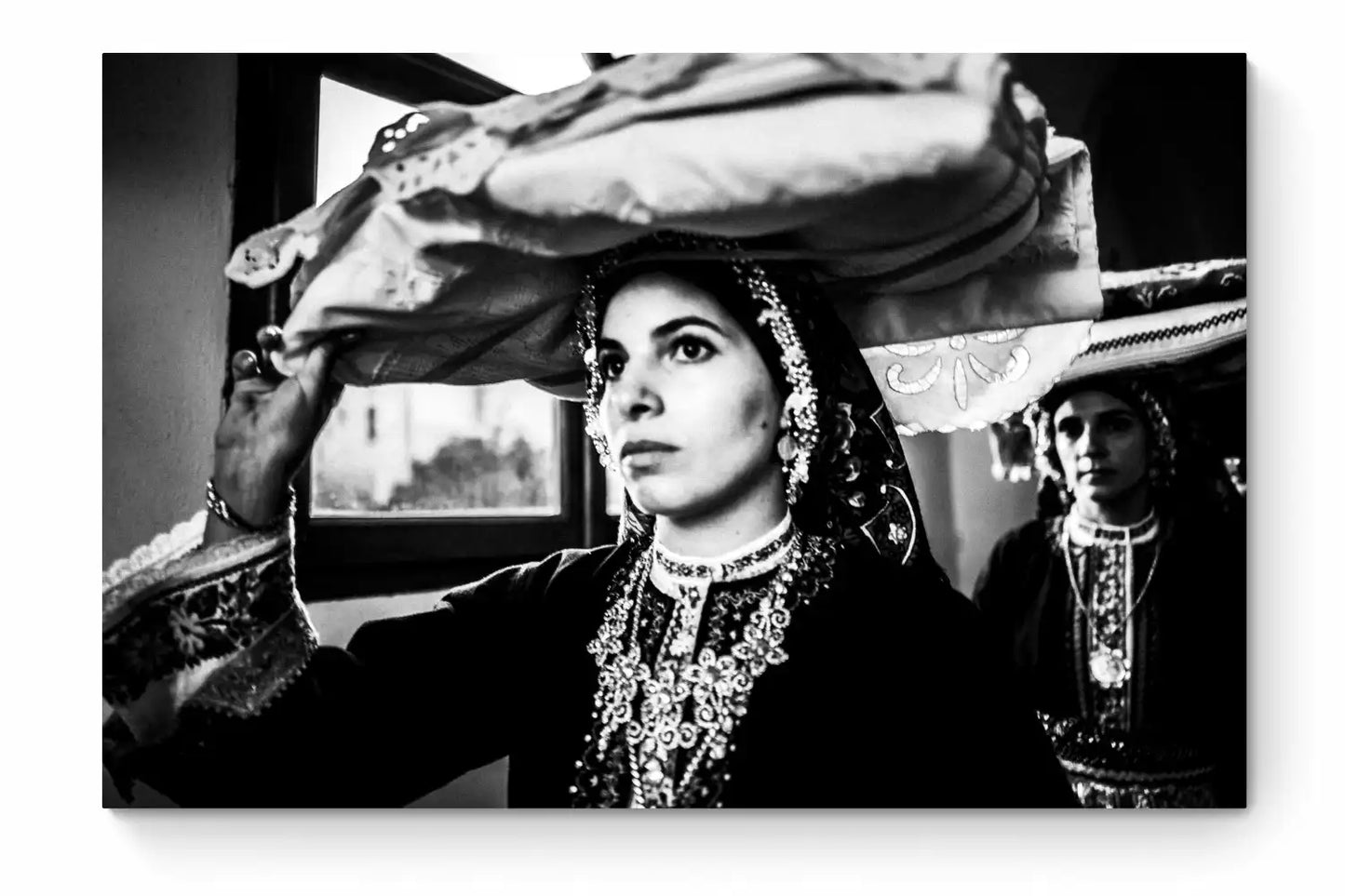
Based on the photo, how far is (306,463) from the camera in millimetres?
1515

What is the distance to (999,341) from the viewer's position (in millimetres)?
1480

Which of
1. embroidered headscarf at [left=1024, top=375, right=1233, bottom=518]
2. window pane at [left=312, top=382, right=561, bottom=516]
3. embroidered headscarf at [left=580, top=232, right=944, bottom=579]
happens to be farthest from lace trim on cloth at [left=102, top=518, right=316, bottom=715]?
embroidered headscarf at [left=1024, top=375, right=1233, bottom=518]

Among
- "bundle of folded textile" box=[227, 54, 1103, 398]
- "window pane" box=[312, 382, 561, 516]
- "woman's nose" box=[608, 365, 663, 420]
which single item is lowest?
"window pane" box=[312, 382, 561, 516]

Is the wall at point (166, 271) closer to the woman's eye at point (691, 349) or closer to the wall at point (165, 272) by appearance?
the wall at point (165, 272)

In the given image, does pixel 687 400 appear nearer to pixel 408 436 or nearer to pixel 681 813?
pixel 408 436

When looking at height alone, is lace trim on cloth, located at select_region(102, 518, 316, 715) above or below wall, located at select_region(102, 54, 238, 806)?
below

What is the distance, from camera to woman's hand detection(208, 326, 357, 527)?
4.95 ft

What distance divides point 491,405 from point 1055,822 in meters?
0.89

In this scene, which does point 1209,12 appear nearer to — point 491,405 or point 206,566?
point 491,405

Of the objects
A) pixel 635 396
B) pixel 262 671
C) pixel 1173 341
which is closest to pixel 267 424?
pixel 262 671

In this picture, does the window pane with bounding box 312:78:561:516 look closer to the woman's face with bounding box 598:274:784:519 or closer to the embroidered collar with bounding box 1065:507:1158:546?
the woman's face with bounding box 598:274:784:519

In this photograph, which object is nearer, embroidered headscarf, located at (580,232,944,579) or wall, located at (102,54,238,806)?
embroidered headscarf, located at (580,232,944,579)
